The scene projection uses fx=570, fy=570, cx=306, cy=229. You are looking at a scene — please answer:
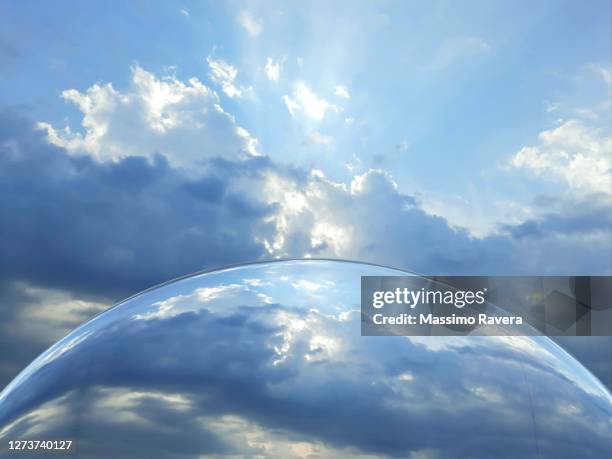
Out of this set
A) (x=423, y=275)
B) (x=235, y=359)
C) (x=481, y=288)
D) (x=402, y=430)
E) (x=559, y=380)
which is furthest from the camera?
(x=481, y=288)

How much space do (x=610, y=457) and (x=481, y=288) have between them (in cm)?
283

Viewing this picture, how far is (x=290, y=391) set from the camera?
4.87 m

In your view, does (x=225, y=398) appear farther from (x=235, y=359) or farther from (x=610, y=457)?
(x=610, y=457)

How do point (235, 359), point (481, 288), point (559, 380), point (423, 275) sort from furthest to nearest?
point (481, 288)
point (423, 275)
point (559, 380)
point (235, 359)

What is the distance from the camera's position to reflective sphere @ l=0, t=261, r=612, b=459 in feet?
15.5

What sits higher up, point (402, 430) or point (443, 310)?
point (443, 310)

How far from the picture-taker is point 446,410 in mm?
4895

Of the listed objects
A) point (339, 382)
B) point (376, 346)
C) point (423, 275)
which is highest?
point (423, 275)

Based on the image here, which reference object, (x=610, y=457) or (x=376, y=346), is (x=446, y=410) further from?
(x=610, y=457)

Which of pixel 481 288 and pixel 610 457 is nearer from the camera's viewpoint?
pixel 610 457

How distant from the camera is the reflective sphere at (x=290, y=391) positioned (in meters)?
4.72

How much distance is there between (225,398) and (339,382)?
995 mm

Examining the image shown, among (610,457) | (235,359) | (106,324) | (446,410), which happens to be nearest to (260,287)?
(235,359)

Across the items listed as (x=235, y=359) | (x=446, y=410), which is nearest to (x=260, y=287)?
(x=235, y=359)
